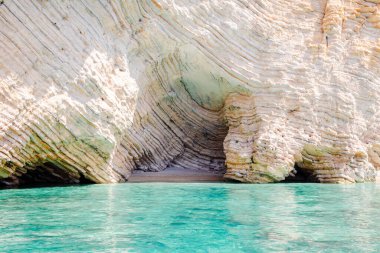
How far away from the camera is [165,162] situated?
12.5 metres

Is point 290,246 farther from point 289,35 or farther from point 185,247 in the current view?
point 289,35

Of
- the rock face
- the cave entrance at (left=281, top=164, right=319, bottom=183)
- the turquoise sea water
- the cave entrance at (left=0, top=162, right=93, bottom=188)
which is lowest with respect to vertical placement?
the turquoise sea water

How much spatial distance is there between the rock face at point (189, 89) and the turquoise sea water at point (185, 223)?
203 cm

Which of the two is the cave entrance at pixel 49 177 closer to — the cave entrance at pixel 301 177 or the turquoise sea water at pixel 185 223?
the turquoise sea water at pixel 185 223

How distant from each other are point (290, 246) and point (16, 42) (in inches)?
247

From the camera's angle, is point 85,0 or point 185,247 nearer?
point 185,247

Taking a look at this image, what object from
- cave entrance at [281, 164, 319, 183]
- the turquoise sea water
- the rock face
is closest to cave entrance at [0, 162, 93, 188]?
the rock face

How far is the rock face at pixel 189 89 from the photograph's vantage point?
8.22 m

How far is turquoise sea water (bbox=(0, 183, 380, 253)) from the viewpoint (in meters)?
3.65

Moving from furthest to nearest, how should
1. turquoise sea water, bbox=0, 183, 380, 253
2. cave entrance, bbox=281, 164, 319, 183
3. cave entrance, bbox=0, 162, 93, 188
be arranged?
cave entrance, bbox=281, 164, 319, 183
cave entrance, bbox=0, 162, 93, 188
turquoise sea water, bbox=0, 183, 380, 253

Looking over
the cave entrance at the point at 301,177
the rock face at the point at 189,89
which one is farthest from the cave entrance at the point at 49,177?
the cave entrance at the point at 301,177

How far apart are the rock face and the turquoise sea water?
2028mm

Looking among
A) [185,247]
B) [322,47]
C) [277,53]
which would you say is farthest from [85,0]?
[185,247]

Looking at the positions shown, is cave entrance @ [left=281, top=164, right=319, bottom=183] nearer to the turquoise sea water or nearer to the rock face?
the rock face
